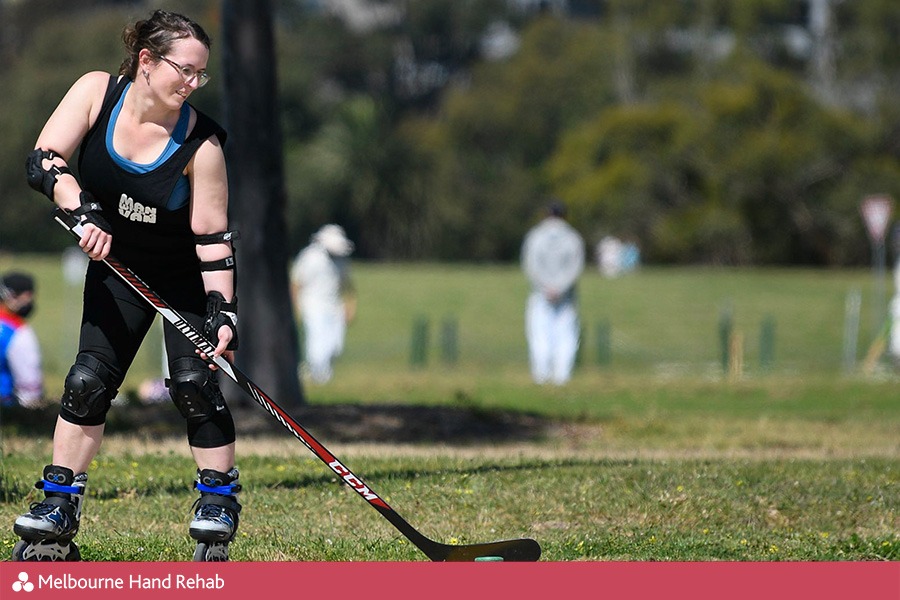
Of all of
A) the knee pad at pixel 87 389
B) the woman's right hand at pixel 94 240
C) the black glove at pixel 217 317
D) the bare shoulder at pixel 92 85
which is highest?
the bare shoulder at pixel 92 85

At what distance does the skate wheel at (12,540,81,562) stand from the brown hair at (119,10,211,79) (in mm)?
1679

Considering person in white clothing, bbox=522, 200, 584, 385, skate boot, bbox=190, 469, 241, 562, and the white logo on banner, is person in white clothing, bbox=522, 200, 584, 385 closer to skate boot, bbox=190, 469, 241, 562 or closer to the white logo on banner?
skate boot, bbox=190, 469, 241, 562

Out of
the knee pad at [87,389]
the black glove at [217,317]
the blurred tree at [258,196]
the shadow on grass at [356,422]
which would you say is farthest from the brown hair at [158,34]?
the blurred tree at [258,196]

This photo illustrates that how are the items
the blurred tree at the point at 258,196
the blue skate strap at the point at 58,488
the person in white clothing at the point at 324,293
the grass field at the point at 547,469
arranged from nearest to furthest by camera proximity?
the blue skate strap at the point at 58,488 < the grass field at the point at 547,469 < the blurred tree at the point at 258,196 < the person in white clothing at the point at 324,293

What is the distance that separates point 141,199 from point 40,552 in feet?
4.16

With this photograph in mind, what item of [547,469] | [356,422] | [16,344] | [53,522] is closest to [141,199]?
[53,522]

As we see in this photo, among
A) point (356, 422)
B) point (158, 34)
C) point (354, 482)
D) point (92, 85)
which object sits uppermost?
point (158, 34)

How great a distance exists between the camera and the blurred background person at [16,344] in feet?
35.2

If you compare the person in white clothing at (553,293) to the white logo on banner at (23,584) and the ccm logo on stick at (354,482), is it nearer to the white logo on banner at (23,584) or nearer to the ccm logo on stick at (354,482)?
the ccm logo on stick at (354,482)

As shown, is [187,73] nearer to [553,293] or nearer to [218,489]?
[218,489]

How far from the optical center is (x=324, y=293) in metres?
18.6

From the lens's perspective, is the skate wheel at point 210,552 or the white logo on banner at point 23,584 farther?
the skate wheel at point 210,552

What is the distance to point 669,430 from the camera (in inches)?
507

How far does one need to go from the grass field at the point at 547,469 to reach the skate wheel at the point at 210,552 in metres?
0.26
